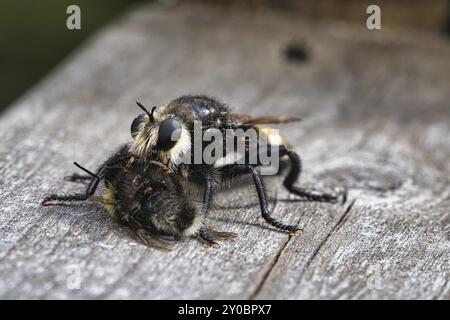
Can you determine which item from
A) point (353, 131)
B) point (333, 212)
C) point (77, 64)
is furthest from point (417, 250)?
point (77, 64)

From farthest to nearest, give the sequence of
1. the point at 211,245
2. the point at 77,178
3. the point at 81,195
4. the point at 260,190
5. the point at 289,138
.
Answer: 1. the point at 289,138
2. the point at 77,178
3. the point at 260,190
4. the point at 81,195
5. the point at 211,245

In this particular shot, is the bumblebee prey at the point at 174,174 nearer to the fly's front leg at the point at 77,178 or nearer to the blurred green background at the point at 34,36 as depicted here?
the fly's front leg at the point at 77,178

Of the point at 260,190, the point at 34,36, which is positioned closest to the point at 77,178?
the point at 260,190

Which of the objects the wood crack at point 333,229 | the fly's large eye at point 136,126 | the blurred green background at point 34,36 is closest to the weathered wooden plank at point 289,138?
the wood crack at point 333,229

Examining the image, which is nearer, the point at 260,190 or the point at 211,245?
the point at 211,245

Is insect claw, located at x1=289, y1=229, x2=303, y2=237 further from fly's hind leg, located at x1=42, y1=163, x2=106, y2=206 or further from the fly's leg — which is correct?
fly's hind leg, located at x1=42, y1=163, x2=106, y2=206

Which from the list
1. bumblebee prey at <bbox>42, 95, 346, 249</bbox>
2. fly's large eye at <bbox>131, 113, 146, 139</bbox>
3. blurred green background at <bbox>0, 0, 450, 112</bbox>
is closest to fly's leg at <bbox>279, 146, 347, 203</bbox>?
bumblebee prey at <bbox>42, 95, 346, 249</bbox>

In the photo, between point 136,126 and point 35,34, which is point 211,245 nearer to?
point 136,126
